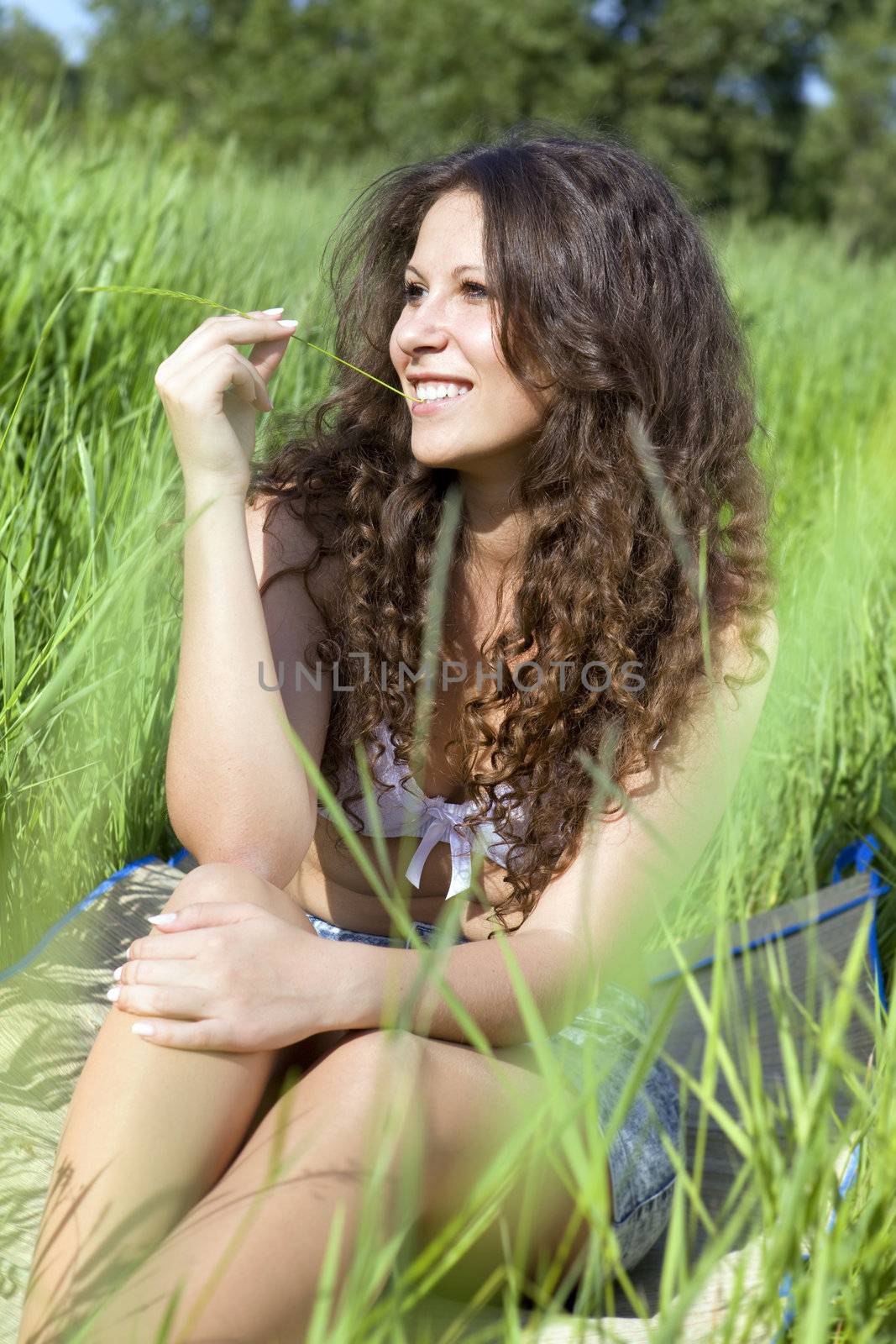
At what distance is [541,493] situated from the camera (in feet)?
6.07

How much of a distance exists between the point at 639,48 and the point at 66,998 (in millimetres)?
25007

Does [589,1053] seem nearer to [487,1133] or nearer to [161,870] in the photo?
[487,1133]

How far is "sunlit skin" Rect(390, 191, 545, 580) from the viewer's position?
5.77 ft

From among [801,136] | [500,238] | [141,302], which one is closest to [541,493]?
[500,238]

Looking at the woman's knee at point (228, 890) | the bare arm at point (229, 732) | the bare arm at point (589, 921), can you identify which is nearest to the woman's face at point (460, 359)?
the bare arm at point (229, 732)

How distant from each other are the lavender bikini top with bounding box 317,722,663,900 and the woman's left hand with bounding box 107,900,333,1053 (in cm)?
47

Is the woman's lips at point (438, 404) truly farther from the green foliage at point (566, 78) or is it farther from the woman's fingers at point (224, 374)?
the green foliage at point (566, 78)

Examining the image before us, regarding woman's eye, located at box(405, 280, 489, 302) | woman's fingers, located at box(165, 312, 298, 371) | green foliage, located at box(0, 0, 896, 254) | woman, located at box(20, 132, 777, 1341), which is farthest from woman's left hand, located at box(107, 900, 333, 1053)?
green foliage, located at box(0, 0, 896, 254)

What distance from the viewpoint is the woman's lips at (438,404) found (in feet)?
5.81

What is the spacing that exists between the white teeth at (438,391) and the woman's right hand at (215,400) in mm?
239

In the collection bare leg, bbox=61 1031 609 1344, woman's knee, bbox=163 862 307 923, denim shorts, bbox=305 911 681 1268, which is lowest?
denim shorts, bbox=305 911 681 1268

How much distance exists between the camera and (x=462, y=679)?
76.6 inches

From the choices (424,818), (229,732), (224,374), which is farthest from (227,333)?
(424,818)

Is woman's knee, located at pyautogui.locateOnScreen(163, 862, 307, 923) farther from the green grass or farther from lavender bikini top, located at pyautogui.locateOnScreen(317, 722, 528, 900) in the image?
lavender bikini top, located at pyautogui.locateOnScreen(317, 722, 528, 900)
